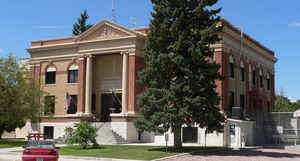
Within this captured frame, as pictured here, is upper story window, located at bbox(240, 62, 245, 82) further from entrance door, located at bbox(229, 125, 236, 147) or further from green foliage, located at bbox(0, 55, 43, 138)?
green foliage, located at bbox(0, 55, 43, 138)

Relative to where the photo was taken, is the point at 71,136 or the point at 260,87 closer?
the point at 71,136

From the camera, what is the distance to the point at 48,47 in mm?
44500

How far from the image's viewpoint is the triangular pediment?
127ft

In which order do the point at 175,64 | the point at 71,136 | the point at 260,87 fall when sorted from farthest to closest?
1. the point at 260,87
2. the point at 71,136
3. the point at 175,64

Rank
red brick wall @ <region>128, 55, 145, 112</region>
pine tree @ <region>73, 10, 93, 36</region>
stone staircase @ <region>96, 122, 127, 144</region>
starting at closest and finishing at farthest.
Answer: stone staircase @ <region>96, 122, 127, 144</region>
red brick wall @ <region>128, 55, 145, 112</region>
pine tree @ <region>73, 10, 93, 36</region>

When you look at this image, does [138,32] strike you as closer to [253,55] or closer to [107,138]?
[107,138]

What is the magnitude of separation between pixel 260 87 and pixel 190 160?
97.3ft

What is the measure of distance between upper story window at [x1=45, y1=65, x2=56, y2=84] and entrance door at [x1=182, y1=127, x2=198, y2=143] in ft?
60.3

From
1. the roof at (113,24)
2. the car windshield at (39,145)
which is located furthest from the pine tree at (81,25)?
the car windshield at (39,145)

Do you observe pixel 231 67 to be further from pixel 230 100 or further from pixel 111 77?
pixel 111 77

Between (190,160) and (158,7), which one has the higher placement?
(158,7)

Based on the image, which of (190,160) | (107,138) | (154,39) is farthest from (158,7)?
(107,138)

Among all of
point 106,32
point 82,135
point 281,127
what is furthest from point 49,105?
point 281,127

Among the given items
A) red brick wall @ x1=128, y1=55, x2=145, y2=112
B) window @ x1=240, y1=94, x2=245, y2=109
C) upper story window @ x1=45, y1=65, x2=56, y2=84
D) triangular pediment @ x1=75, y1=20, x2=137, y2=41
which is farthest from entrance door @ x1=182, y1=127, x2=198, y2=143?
upper story window @ x1=45, y1=65, x2=56, y2=84
